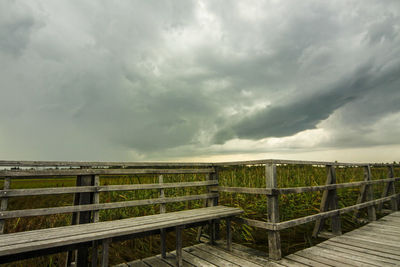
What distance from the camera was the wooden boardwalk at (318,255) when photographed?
3.08m

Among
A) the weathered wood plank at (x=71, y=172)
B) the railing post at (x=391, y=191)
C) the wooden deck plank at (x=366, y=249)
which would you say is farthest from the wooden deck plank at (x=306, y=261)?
the railing post at (x=391, y=191)

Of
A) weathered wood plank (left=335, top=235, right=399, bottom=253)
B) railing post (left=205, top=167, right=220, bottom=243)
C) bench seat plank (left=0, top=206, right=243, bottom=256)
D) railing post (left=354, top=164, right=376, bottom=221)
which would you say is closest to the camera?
bench seat plank (left=0, top=206, right=243, bottom=256)

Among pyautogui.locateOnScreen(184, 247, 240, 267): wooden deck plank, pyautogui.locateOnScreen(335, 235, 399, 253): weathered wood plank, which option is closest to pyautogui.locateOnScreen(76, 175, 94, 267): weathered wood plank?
pyautogui.locateOnScreen(184, 247, 240, 267): wooden deck plank

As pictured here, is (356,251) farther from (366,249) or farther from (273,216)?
(273,216)

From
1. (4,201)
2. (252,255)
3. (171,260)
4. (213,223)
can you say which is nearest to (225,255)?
(252,255)

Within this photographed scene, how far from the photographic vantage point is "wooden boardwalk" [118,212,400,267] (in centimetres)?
308

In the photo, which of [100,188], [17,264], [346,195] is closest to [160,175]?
[100,188]

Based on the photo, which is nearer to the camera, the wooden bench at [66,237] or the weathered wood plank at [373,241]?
the wooden bench at [66,237]

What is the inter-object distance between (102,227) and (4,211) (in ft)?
3.50

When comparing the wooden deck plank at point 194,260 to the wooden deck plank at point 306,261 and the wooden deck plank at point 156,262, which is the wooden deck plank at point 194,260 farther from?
the wooden deck plank at point 306,261

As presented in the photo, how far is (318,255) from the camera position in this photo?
3295 mm

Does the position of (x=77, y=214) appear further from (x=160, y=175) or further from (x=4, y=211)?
(x=160, y=175)

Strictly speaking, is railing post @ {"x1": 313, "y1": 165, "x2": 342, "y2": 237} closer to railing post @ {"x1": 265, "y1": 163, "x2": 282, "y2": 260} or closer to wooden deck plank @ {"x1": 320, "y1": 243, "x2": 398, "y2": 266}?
wooden deck plank @ {"x1": 320, "y1": 243, "x2": 398, "y2": 266}

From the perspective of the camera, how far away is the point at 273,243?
327cm
